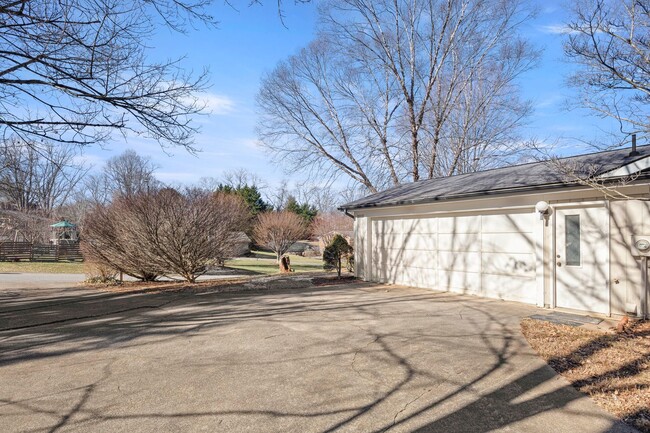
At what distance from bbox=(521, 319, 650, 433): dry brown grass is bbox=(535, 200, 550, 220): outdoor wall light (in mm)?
2284

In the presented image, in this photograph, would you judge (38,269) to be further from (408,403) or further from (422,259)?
(408,403)

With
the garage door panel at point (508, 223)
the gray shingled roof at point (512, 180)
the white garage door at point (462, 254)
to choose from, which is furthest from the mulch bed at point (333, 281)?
the garage door panel at point (508, 223)

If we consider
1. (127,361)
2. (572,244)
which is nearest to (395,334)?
(127,361)

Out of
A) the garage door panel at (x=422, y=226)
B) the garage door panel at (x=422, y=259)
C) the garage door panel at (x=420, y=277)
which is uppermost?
the garage door panel at (x=422, y=226)

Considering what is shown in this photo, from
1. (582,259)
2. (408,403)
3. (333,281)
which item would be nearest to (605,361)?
(408,403)

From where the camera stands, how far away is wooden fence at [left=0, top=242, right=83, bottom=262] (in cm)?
2362

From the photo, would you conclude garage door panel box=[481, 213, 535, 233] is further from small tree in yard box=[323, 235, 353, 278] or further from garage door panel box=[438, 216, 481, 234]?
small tree in yard box=[323, 235, 353, 278]

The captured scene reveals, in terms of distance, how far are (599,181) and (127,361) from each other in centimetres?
734

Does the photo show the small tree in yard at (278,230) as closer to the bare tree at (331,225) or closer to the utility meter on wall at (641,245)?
the bare tree at (331,225)

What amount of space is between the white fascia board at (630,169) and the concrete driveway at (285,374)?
2.70 meters

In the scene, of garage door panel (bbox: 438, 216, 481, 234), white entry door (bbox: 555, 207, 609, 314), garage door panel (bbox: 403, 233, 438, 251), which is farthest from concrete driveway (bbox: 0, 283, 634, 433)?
garage door panel (bbox: 403, 233, 438, 251)

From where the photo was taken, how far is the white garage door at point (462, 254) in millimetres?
7816

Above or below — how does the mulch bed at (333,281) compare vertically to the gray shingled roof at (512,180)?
below

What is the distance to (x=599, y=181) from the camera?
6125mm
